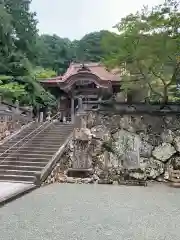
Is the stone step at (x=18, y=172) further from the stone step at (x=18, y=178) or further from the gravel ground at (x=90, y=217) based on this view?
the gravel ground at (x=90, y=217)

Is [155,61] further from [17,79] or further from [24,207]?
[17,79]

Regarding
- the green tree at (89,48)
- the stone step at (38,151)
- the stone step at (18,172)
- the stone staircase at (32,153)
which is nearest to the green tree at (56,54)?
the green tree at (89,48)

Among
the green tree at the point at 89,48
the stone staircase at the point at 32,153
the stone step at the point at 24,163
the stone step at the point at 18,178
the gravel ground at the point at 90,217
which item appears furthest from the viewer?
the green tree at the point at 89,48

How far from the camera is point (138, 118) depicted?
15.5 metres

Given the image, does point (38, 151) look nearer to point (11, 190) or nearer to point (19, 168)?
point (19, 168)

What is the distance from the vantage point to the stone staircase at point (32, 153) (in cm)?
1223

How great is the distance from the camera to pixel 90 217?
6.96m

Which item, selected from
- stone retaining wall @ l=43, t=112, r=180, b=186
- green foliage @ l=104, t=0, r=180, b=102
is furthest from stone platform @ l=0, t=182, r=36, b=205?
green foliage @ l=104, t=0, r=180, b=102

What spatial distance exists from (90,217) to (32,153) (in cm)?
777

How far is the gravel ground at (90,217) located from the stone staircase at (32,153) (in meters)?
2.13

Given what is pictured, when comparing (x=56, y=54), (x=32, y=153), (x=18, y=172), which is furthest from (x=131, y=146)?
(x=56, y=54)

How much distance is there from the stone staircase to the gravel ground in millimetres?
2132

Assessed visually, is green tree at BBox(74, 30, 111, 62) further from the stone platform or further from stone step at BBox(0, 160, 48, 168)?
the stone platform

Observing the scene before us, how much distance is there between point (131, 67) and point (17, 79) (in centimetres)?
1155
